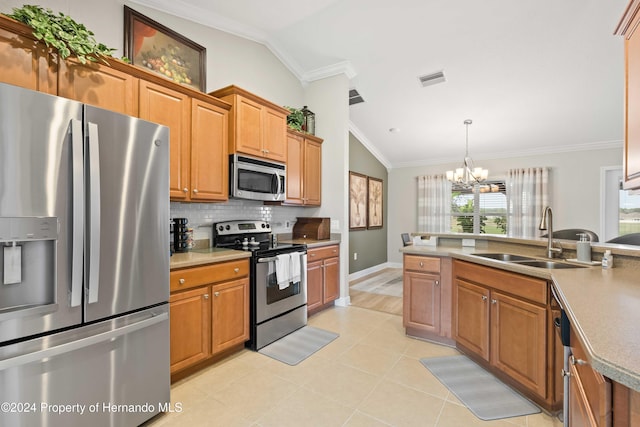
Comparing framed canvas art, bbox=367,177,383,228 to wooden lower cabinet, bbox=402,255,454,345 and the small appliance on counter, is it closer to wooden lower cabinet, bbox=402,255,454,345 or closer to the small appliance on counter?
the small appliance on counter

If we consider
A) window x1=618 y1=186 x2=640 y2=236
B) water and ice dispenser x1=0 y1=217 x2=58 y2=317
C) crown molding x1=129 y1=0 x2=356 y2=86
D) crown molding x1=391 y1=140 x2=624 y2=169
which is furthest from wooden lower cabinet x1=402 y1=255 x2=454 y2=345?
window x1=618 y1=186 x2=640 y2=236

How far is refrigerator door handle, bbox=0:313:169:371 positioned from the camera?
124 centimetres

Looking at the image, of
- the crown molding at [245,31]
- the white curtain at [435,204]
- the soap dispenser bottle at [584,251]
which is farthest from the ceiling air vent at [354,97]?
the soap dispenser bottle at [584,251]

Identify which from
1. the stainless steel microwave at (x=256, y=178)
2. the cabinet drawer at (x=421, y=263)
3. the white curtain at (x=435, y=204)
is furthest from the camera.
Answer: the white curtain at (x=435, y=204)

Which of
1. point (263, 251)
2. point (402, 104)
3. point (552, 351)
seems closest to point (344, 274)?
point (263, 251)

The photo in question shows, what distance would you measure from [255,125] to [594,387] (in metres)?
3.09

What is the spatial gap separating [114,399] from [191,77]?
2811mm

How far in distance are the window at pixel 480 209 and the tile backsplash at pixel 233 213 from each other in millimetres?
3920

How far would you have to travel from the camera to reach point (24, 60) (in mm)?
1645

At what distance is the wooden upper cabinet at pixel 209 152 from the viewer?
8.58 feet

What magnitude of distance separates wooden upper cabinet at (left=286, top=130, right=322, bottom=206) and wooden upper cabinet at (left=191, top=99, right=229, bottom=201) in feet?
3.21

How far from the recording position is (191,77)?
3.00 metres

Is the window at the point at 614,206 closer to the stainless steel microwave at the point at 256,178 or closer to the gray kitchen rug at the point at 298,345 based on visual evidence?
the gray kitchen rug at the point at 298,345

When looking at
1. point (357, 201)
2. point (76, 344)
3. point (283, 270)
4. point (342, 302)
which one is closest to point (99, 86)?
point (76, 344)
